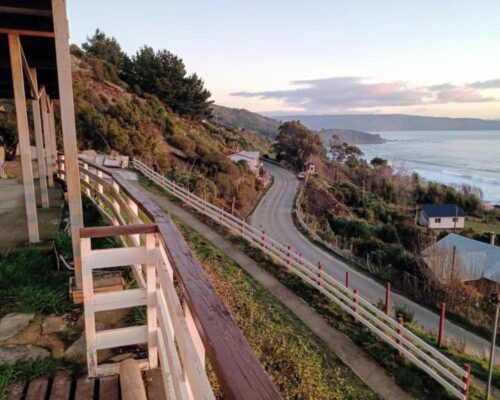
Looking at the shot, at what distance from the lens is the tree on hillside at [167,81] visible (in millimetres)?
37344

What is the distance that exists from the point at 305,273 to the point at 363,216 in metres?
24.5

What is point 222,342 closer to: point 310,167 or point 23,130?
point 23,130

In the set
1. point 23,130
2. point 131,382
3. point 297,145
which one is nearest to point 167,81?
point 297,145

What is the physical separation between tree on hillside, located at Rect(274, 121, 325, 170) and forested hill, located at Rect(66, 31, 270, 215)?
1154 cm

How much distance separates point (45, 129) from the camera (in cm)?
897

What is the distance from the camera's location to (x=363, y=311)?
265 inches

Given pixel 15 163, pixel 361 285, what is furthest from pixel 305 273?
pixel 15 163

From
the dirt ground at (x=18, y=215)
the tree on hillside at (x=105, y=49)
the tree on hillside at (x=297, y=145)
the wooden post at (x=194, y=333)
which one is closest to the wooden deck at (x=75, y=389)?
the wooden post at (x=194, y=333)

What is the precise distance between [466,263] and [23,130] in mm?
19058

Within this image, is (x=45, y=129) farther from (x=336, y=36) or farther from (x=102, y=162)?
(x=336, y=36)

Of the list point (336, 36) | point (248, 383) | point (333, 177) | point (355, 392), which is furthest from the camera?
point (333, 177)

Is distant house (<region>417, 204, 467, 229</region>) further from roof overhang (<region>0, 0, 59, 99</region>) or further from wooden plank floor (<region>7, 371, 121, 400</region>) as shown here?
wooden plank floor (<region>7, 371, 121, 400</region>)

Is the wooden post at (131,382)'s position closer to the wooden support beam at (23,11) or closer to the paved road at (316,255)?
the wooden support beam at (23,11)

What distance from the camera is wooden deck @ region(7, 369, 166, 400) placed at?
2090mm
